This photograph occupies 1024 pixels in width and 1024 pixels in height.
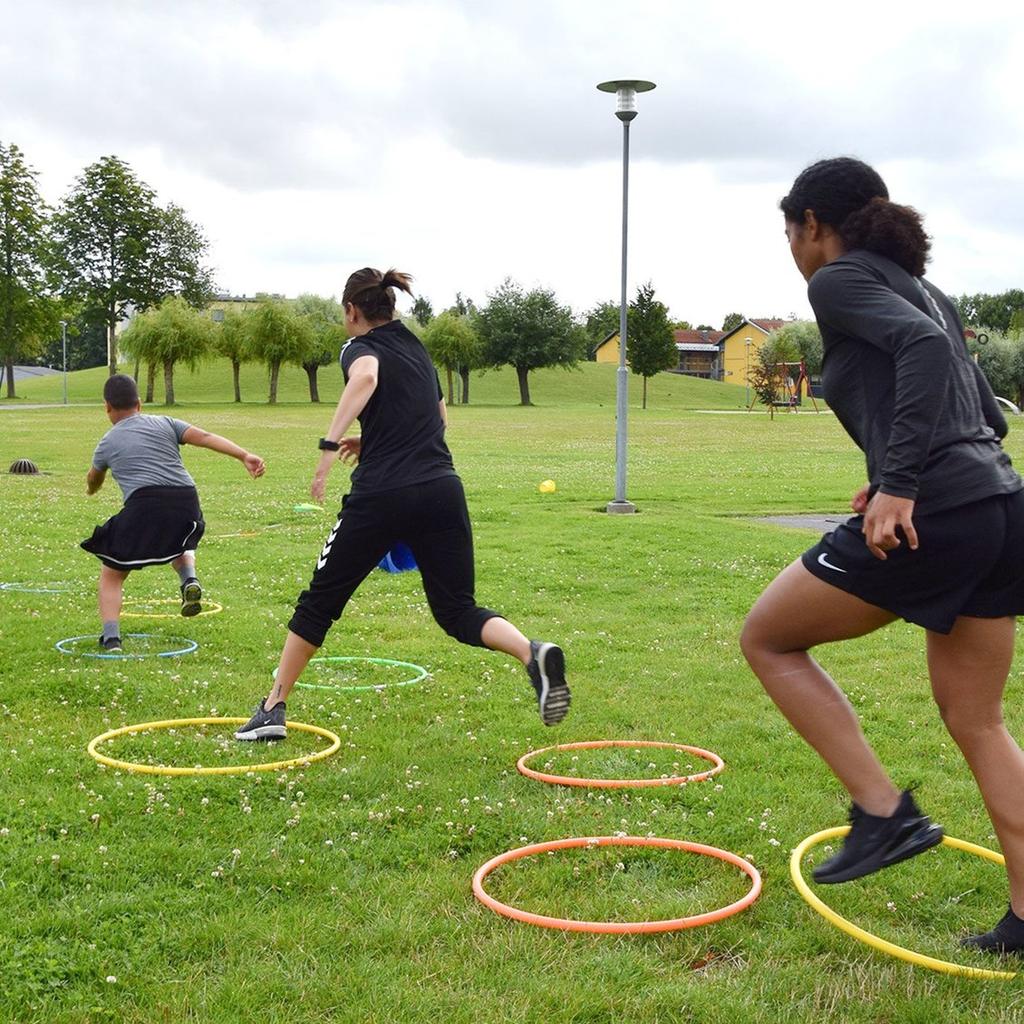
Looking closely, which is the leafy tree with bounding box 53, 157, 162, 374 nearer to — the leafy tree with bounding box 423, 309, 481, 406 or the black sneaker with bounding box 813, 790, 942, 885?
the leafy tree with bounding box 423, 309, 481, 406

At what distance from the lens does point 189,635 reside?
355 inches

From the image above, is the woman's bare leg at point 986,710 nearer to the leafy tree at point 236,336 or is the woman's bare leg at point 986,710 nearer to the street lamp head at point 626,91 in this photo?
the street lamp head at point 626,91

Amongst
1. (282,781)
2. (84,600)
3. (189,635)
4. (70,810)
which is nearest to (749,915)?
(282,781)

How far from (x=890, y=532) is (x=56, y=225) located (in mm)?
87030

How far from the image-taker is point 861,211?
383cm

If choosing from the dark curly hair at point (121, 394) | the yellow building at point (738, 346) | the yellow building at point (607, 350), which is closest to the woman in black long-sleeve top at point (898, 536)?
the dark curly hair at point (121, 394)

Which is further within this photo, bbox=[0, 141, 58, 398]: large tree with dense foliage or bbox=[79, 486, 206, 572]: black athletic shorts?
bbox=[0, 141, 58, 398]: large tree with dense foliage

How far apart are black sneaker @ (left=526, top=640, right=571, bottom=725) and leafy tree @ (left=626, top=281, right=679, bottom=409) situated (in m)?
72.9

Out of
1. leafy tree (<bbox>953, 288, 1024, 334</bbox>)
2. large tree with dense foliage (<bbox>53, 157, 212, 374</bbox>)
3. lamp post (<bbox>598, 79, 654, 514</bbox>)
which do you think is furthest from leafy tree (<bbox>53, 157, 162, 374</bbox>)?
leafy tree (<bbox>953, 288, 1024, 334</bbox>)

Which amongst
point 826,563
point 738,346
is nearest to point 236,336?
point 826,563

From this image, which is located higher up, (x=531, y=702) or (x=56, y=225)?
(x=56, y=225)

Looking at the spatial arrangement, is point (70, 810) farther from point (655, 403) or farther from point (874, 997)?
point (655, 403)

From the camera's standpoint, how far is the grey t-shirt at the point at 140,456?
853 cm

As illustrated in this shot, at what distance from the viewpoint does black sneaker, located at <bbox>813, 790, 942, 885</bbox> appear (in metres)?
3.89
